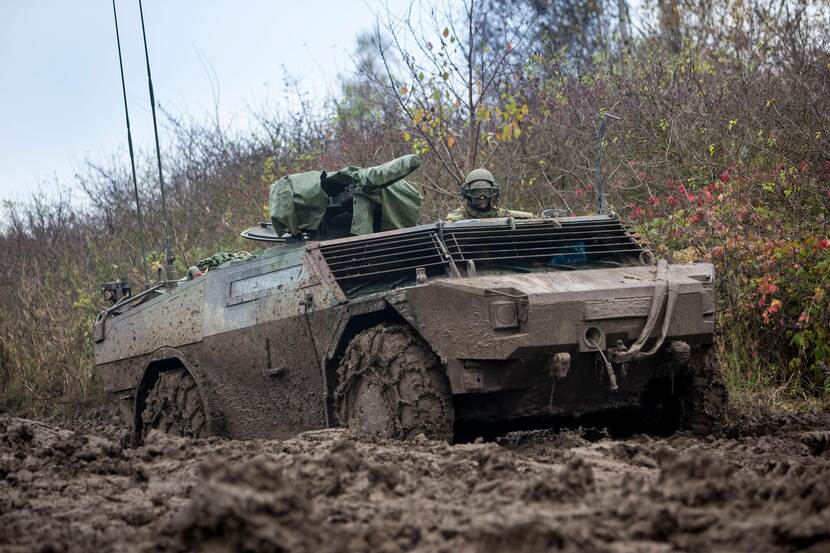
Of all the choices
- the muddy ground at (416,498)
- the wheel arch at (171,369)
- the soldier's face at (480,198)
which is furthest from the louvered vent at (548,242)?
the wheel arch at (171,369)

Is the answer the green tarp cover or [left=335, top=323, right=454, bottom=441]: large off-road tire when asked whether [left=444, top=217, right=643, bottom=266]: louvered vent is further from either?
the green tarp cover

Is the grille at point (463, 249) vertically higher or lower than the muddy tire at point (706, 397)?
higher

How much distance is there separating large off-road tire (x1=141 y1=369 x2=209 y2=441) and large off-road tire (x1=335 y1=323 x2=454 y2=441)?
6.24 ft

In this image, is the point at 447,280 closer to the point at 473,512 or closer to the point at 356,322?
the point at 356,322

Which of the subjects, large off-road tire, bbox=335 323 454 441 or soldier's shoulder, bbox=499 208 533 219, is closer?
large off-road tire, bbox=335 323 454 441

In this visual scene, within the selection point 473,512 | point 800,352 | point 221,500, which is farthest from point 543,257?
point 221,500

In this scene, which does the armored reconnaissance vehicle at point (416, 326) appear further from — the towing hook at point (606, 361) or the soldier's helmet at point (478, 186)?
the soldier's helmet at point (478, 186)

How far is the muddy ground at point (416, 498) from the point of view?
364 cm

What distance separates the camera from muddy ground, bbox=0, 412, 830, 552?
3.64 meters

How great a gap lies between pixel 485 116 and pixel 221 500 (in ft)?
30.0

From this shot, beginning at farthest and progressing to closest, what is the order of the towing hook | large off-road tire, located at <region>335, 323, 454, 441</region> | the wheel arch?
the wheel arch, large off-road tire, located at <region>335, 323, 454, 441</region>, the towing hook

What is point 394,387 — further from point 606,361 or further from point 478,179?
point 478,179

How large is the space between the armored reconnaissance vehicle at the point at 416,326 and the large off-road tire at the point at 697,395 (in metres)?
0.01

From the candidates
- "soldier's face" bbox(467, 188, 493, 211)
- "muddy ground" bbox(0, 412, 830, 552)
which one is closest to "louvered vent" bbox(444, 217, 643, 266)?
"soldier's face" bbox(467, 188, 493, 211)
